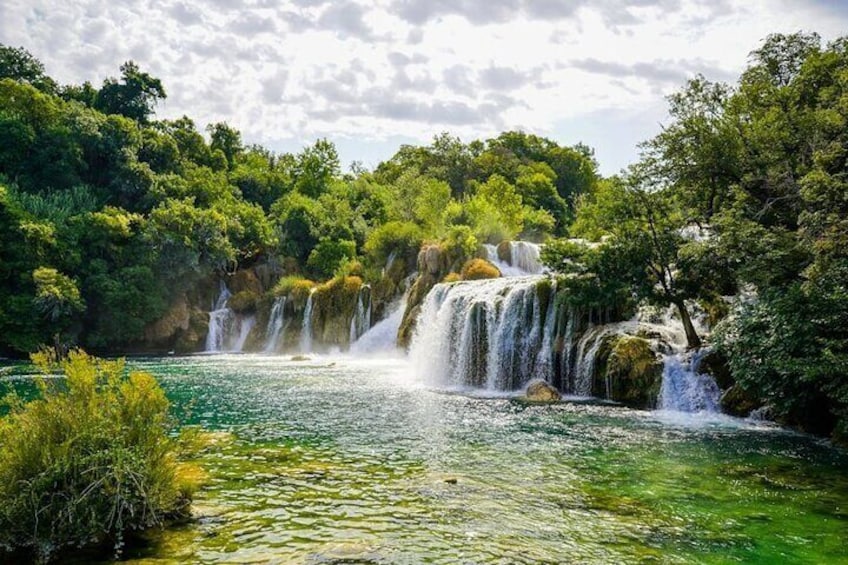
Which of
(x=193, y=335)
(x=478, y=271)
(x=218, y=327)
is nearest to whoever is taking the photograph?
(x=478, y=271)

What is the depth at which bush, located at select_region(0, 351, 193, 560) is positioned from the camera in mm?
6484

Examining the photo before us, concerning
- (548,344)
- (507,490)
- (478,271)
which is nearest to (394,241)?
(478,271)

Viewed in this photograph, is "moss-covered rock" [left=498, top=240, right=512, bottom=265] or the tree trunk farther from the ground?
"moss-covered rock" [left=498, top=240, right=512, bottom=265]

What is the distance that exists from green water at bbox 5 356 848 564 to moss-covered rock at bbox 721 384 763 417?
1089 millimetres

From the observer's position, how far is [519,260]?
3650 cm

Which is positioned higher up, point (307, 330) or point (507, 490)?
point (307, 330)

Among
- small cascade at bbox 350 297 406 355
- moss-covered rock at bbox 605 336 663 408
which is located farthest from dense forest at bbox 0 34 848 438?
small cascade at bbox 350 297 406 355

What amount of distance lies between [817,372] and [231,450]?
481 inches

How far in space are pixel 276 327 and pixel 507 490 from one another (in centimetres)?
3288

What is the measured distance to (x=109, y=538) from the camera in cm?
686

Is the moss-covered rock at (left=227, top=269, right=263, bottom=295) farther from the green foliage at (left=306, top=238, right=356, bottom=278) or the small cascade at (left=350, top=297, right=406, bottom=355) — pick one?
the small cascade at (left=350, top=297, right=406, bottom=355)

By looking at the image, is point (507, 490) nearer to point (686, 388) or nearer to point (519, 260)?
point (686, 388)

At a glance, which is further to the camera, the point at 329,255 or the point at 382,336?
the point at 329,255

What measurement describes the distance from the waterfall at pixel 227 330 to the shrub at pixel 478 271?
1829 centimetres
